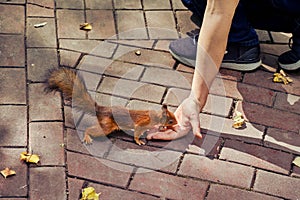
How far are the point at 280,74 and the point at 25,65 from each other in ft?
5.70

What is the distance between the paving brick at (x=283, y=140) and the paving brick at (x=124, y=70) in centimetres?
94

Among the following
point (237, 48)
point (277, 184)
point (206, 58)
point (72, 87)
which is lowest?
point (277, 184)

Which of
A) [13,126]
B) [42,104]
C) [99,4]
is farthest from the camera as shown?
[99,4]

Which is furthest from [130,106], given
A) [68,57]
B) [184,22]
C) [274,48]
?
[274,48]

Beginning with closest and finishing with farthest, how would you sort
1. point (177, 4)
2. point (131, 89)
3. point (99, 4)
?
point (131, 89)
point (99, 4)
point (177, 4)

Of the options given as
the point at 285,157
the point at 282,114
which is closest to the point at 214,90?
the point at 282,114

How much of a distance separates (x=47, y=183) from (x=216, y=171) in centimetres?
92

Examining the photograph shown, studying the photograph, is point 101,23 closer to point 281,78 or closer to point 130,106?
point 130,106

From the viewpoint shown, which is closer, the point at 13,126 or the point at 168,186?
the point at 168,186

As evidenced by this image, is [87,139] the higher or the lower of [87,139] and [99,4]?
the lower

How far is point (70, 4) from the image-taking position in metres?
4.28

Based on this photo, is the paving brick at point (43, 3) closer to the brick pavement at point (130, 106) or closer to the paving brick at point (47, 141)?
the brick pavement at point (130, 106)

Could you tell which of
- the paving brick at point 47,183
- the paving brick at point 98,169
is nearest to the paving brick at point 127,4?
the paving brick at point 98,169

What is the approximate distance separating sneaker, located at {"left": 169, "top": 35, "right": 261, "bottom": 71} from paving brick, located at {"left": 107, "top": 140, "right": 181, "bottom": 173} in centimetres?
91
